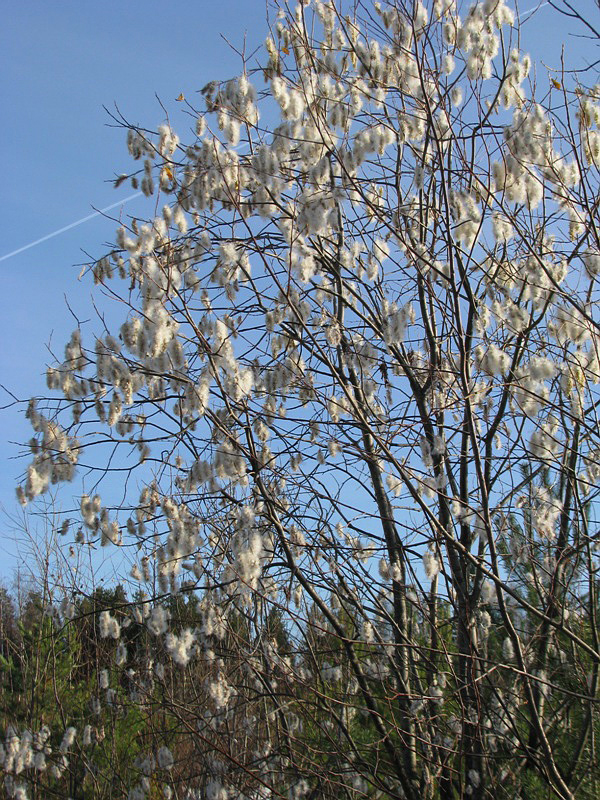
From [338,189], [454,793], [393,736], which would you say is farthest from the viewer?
[393,736]

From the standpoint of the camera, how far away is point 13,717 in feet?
20.6

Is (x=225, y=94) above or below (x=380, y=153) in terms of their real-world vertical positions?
above

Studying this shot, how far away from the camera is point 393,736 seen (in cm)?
376

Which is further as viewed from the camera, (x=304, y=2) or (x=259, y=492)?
(x=304, y=2)

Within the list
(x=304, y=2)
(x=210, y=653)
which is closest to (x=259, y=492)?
(x=210, y=653)

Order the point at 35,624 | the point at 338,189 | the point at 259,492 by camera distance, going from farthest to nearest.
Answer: the point at 35,624 < the point at 259,492 < the point at 338,189

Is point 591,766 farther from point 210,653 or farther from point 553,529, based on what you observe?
point 210,653

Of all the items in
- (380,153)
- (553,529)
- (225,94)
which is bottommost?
(553,529)

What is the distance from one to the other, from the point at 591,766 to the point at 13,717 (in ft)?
15.9

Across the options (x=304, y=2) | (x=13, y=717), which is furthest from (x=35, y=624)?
(x=304, y=2)

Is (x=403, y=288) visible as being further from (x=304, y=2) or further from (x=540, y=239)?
(x=304, y=2)

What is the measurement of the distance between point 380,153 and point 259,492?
5.20 ft

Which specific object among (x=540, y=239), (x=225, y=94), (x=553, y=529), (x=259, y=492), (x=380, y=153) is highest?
(x=225, y=94)

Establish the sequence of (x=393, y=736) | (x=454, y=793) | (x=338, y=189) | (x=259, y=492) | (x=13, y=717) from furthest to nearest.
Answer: (x=13, y=717) < (x=393, y=736) < (x=454, y=793) < (x=259, y=492) < (x=338, y=189)
